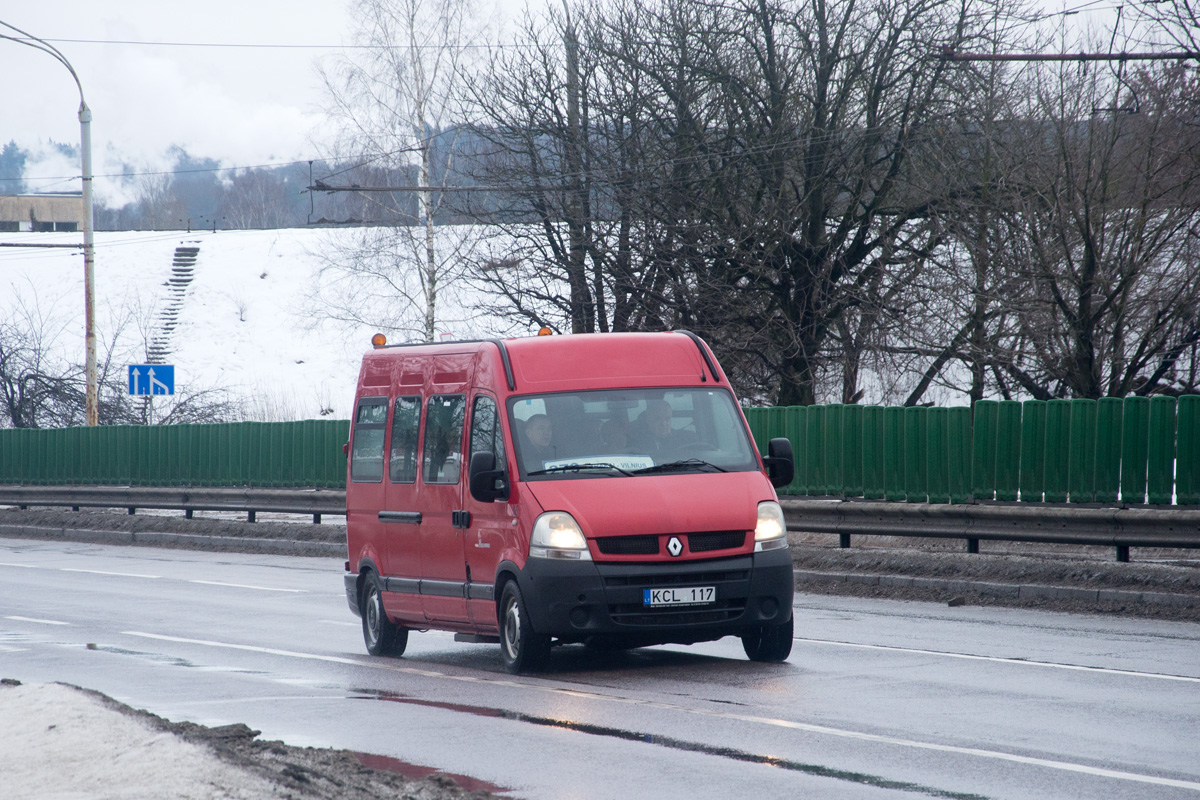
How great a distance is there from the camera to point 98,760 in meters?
6.28

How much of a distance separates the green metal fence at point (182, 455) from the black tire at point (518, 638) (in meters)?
18.0

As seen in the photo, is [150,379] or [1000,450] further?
[150,379]

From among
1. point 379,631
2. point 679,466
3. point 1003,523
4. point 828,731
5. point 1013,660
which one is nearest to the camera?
point 828,731

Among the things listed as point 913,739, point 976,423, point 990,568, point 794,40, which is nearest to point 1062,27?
point 794,40

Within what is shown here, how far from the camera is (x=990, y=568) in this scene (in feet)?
51.6

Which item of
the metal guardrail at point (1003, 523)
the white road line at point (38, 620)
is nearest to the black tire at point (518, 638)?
the white road line at point (38, 620)

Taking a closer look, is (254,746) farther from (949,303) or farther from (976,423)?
(949,303)

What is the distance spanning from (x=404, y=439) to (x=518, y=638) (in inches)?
95.8

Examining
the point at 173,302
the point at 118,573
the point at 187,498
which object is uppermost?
the point at 173,302

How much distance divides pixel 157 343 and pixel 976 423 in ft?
204

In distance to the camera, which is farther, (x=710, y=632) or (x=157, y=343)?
(x=157, y=343)

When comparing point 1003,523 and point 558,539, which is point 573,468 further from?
point 1003,523

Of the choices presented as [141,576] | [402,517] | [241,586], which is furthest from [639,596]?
[141,576]

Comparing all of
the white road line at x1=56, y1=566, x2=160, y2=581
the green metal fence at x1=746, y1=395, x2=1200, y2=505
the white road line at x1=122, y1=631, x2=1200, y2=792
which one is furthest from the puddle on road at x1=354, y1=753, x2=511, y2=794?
the white road line at x1=56, y1=566, x2=160, y2=581
